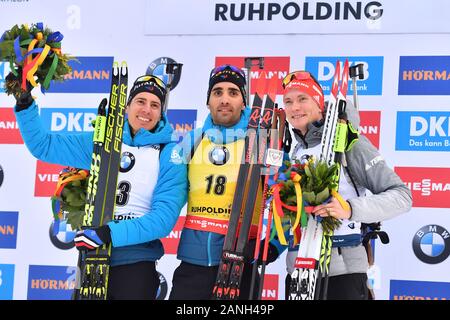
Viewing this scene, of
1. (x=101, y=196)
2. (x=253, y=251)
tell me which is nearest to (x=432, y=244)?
(x=253, y=251)

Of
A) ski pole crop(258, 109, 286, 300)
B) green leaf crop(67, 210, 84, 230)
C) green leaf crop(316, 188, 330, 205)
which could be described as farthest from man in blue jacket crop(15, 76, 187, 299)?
green leaf crop(316, 188, 330, 205)

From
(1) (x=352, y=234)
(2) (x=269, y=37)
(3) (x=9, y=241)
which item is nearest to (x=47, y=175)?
(3) (x=9, y=241)

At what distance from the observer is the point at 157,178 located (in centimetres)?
427

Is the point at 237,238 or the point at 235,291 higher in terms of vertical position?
the point at 237,238

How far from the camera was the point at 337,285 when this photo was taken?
12.8ft

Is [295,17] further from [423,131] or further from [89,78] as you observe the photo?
[89,78]

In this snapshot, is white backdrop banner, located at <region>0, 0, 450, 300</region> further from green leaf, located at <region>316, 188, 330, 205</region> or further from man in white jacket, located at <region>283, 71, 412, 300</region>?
green leaf, located at <region>316, 188, 330, 205</region>

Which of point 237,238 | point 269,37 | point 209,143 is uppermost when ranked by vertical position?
point 269,37

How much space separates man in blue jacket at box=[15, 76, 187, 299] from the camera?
161 inches

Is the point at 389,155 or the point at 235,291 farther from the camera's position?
the point at 389,155

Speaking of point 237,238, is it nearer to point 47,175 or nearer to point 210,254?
point 210,254

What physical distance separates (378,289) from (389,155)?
862 millimetres

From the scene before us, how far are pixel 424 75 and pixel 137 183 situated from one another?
83.6 inches

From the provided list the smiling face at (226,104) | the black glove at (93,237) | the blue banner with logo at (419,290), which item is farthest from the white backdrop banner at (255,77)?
the black glove at (93,237)
